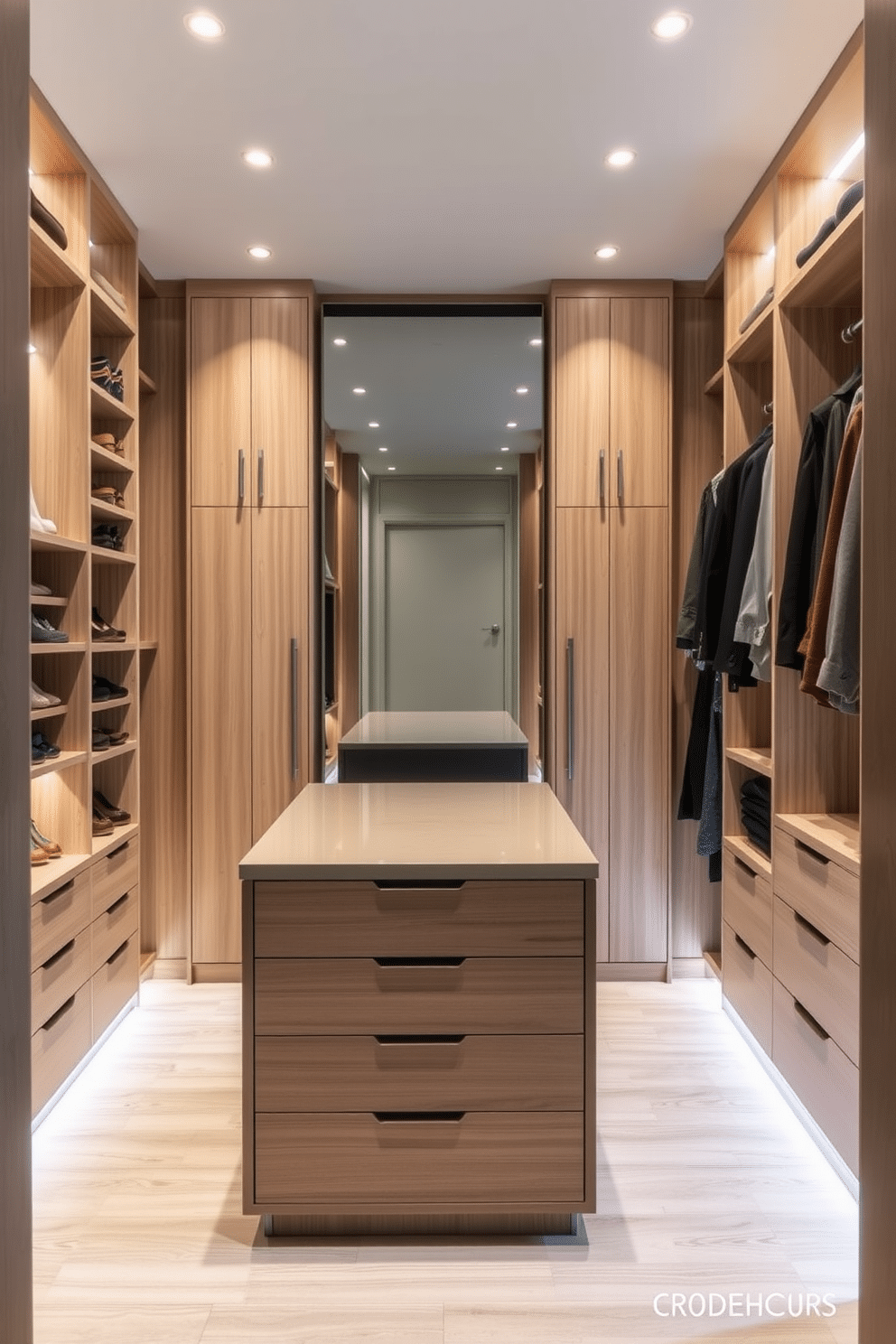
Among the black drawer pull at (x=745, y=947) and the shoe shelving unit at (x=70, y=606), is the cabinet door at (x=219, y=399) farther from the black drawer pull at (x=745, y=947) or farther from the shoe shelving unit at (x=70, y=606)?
the black drawer pull at (x=745, y=947)

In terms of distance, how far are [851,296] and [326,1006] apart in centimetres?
231

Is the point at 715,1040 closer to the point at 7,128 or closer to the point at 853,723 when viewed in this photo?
the point at 853,723

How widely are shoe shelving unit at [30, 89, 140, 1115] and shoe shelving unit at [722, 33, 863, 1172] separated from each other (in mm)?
1977

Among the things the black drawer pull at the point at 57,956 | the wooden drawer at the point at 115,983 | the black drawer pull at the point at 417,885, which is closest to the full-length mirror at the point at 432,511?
the wooden drawer at the point at 115,983

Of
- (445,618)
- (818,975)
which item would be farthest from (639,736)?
(818,975)

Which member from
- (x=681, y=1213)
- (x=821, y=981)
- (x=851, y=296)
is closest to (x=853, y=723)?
(x=821, y=981)

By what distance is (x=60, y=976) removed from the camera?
2561mm

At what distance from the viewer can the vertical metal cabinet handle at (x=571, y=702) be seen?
143 inches

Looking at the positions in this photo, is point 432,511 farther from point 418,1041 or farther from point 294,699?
point 418,1041

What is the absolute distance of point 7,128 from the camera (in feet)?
3.00

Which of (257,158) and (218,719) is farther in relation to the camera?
(218,719)

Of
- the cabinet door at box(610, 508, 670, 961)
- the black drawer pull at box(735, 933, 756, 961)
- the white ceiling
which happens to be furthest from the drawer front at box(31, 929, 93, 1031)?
the white ceiling

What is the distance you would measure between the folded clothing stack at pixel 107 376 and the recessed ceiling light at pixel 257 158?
834 mm

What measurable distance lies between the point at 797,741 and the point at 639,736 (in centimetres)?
101
